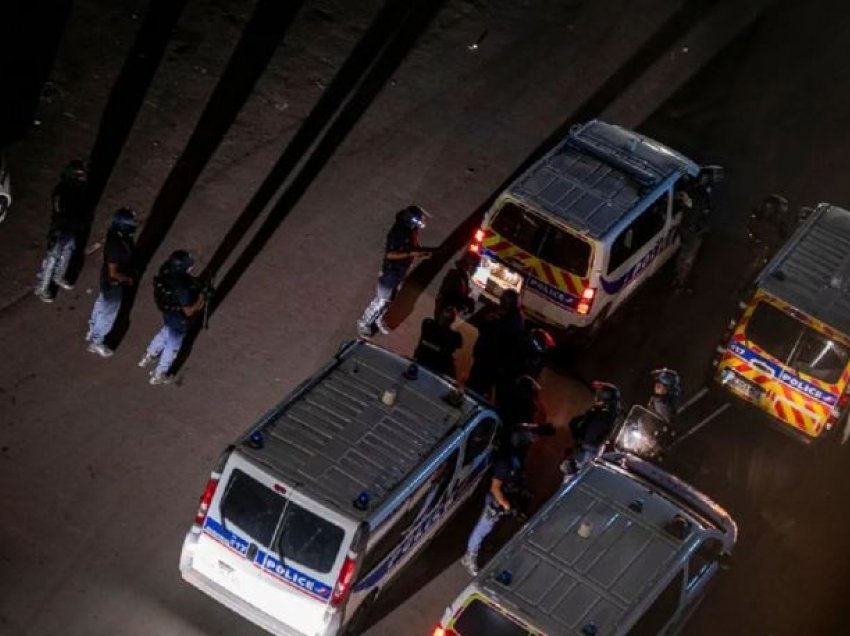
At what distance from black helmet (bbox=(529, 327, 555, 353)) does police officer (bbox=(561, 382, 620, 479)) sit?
3.18ft

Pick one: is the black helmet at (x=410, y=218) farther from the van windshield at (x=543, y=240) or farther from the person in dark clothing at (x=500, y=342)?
the person in dark clothing at (x=500, y=342)

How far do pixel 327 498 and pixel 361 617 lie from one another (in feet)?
→ 5.27

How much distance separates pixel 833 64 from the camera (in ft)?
73.5

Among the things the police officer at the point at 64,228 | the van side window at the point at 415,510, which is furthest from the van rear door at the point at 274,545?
the police officer at the point at 64,228

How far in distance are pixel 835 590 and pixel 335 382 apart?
237 inches

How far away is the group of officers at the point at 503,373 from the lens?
508 inches

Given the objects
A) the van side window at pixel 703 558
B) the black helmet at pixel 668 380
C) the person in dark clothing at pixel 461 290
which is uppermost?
the black helmet at pixel 668 380

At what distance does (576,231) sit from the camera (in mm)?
14469

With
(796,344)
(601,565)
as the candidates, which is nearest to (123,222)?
(601,565)

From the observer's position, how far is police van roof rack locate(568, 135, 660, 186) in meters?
15.6

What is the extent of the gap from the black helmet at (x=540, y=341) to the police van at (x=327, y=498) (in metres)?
2.07

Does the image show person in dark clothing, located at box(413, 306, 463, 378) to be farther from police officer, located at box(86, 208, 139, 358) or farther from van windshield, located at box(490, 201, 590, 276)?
police officer, located at box(86, 208, 139, 358)

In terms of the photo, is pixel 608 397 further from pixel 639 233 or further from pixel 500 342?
pixel 639 233

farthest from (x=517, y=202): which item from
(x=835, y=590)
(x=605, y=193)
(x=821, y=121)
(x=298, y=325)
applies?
(x=821, y=121)
